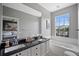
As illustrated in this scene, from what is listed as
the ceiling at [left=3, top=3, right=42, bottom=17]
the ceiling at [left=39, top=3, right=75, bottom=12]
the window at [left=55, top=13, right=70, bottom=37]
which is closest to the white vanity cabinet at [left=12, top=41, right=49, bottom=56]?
the window at [left=55, top=13, right=70, bottom=37]

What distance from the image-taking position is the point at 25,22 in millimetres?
2018

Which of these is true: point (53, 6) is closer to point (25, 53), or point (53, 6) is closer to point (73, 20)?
point (73, 20)

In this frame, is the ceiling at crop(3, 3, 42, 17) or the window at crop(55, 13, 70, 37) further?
the window at crop(55, 13, 70, 37)

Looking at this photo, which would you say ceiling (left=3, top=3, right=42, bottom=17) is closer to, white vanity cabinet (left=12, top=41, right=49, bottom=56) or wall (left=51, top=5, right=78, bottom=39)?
wall (left=51, top=5, right=78, bottom=39)

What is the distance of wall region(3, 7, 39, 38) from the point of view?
1735 millimetres

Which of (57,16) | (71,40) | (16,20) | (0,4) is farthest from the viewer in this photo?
(57,16)

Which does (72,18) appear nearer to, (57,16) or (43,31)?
(57,16)

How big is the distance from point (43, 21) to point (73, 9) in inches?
44.4

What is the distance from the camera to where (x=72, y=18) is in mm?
2256

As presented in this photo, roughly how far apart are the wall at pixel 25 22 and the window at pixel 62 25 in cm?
78

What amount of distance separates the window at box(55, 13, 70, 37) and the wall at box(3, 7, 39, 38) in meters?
0.78

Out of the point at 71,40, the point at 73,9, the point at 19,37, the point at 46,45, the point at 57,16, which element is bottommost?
the point at 46,45

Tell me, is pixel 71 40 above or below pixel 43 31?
below

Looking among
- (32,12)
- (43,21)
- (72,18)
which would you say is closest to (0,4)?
(32,12)
